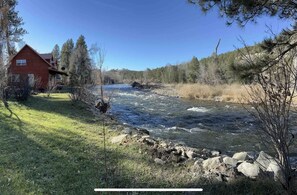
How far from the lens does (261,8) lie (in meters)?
5.78

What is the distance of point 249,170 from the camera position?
16.7 feet

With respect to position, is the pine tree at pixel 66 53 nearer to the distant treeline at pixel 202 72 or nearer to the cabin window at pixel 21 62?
the distant treeline at pixel 202 72

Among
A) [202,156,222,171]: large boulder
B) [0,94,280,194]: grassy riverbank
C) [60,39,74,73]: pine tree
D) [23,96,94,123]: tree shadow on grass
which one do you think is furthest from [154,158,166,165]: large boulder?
[60,39,74,73]: pine tree

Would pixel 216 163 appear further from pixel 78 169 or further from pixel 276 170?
pixel 78 169

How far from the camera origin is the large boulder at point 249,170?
495cm

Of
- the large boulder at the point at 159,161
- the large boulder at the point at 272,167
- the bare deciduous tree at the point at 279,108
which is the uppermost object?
the bare deciduous tree at the point at 279,108

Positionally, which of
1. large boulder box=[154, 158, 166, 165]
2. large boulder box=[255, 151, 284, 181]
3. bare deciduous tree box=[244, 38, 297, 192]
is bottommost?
large boulder box=[154, 158, 166, 165]

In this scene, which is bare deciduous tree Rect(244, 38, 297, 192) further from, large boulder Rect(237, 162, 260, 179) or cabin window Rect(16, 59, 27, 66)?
cabin window Rect(16, 59, 27, 66)

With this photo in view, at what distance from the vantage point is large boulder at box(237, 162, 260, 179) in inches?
195

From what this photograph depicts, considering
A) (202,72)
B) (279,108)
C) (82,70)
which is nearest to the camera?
(279,108)

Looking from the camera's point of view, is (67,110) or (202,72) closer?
(67,110)

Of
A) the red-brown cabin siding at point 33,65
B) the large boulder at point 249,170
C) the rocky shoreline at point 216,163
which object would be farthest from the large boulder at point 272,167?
the red-brown cabin siding at point 33,65

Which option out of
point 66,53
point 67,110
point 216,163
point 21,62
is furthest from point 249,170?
point 66,53

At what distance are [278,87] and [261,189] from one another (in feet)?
5.84
